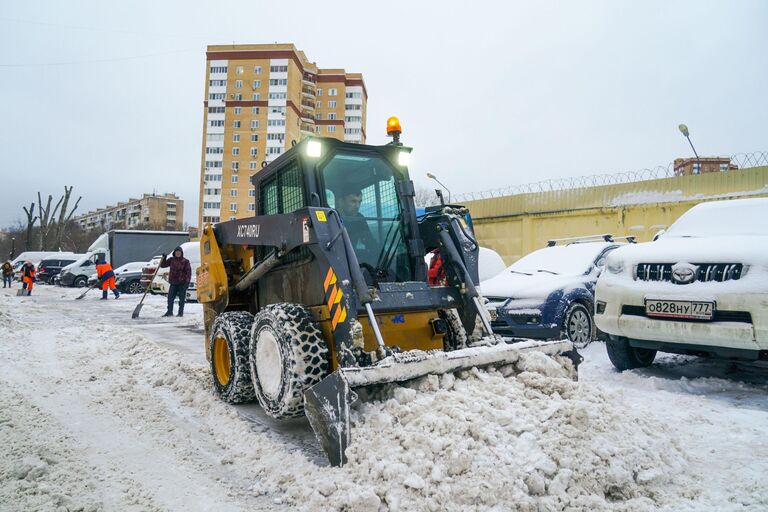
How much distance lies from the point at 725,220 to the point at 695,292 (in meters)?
1.51

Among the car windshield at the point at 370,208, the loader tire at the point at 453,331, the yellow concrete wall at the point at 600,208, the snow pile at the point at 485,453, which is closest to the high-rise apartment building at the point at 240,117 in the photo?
the yellow concrete wall at the point at 600,208

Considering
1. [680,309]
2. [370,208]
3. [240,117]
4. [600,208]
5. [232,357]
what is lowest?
[232,357]

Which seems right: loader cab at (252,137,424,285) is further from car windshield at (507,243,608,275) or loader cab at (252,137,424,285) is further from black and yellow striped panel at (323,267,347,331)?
car windshield at (507,243,608,275)

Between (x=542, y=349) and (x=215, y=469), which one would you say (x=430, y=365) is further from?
(x=215, y=469)

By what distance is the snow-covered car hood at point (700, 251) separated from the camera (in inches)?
166

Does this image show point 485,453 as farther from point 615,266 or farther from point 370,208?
point 615,266

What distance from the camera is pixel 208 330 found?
5.39m

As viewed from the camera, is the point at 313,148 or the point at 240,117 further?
the point at 240,117

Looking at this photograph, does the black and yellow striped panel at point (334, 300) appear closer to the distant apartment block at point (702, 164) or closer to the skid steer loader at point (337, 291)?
the skid steer loader at point (337, 291)

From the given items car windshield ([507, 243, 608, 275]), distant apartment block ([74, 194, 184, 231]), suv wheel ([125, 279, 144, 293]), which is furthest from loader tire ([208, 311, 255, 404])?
distant apartment block ([74, 194, 184, 231])

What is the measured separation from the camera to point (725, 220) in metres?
5.31

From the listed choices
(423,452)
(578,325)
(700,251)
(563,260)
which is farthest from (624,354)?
(423,452)

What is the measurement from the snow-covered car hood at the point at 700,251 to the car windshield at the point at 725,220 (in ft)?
0.89

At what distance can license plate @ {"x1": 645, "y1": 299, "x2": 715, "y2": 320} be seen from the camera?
422 centimetres
